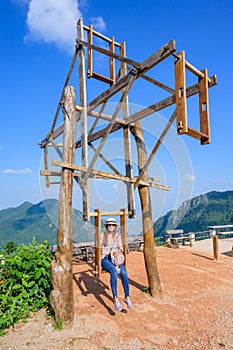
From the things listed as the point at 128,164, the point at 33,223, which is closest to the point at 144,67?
the point at 128,164

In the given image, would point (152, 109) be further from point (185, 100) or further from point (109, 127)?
point (185, 100)

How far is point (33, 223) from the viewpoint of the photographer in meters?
36.7

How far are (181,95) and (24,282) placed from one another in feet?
13.0

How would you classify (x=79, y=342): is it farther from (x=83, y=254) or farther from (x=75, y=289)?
(x=83, y=254)

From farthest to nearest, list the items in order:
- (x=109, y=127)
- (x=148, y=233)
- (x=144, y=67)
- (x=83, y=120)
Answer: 1. (x=148, y=233)
2. (x=83, y=120)
3. (x=109, y=127)
4. (x=144, y=67)

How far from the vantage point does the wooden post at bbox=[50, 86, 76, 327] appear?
4137 mm

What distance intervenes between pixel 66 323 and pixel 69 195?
198 centimetres

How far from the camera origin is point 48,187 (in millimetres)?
5402

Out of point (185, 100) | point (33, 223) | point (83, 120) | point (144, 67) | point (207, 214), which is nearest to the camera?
point (185, 100)

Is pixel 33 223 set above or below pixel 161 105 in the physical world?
below

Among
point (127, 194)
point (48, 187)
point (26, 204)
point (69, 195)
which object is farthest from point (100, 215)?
point (26, 204)

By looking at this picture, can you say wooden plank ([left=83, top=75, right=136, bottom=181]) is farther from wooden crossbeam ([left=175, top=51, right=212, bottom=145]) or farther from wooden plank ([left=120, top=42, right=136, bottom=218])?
wooden plank ([left=120, top=42, right=136, bottom=218])

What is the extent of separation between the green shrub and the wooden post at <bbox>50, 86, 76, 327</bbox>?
0.61 meters

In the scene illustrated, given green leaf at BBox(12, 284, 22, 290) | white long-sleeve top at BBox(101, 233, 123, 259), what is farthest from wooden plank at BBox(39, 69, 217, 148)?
green leaf at BBox(12, 284, 22, 290)
